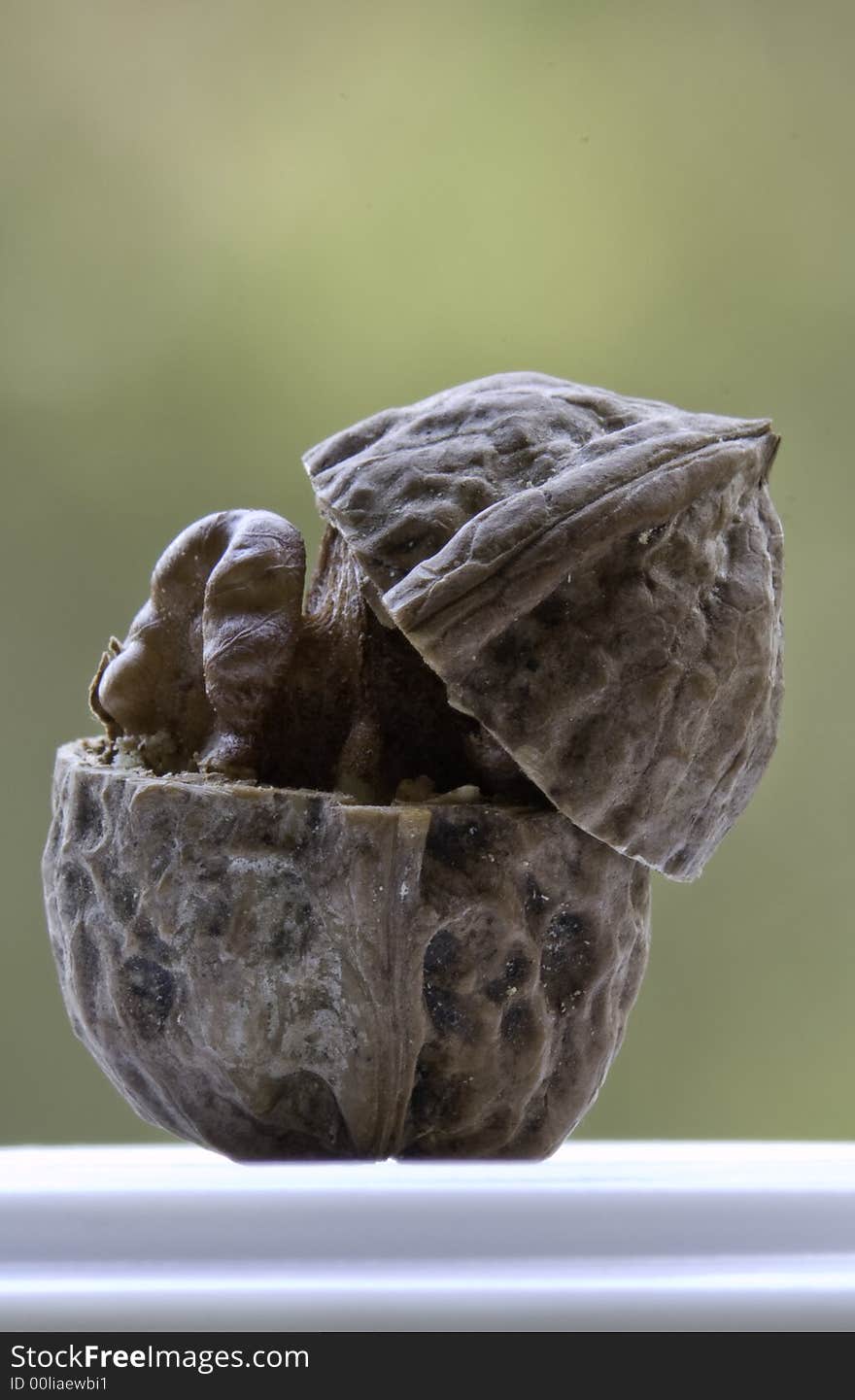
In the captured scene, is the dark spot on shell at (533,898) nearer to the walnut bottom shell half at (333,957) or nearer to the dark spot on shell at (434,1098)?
the walnut bottom shell half at (333,957)

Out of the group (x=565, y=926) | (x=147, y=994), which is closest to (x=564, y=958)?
(x=565, y=926)

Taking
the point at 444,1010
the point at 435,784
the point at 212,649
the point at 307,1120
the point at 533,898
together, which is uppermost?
the point at 212,649

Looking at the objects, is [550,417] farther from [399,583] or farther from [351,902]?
[351,902]

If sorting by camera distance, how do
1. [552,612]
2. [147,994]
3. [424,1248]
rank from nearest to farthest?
[424,1248] → [552,612] → [147,994]

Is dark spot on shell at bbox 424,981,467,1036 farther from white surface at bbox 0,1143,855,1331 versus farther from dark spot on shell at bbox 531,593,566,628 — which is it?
dark spot on shell at bbox 531,593,566,628

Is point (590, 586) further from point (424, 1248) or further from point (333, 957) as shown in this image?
point (424, 1248)
